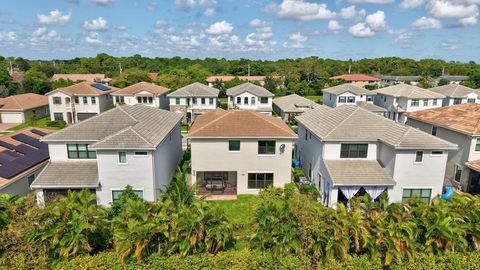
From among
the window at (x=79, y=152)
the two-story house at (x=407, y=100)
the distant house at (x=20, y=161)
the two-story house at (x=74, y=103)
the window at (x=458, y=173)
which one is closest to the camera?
the distant house at (x=20, y=161)

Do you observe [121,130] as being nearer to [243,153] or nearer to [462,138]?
[243,153]

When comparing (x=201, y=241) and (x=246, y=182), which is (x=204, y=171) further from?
(x=201, y=241)

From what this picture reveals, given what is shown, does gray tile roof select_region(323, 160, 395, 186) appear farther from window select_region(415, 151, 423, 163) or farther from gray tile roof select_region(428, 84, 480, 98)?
gray tile roof select_region(428, 84, 480, 98)

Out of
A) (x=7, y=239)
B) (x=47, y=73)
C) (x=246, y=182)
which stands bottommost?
(x=246, y=182)

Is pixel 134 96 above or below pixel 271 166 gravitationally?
→ above

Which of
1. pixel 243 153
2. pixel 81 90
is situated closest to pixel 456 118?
pixel 243 153

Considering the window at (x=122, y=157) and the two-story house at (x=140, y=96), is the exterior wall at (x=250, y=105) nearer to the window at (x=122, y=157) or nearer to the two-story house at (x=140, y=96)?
the two-story house at (x=140, y=96)

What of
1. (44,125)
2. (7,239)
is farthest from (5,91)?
(7,239)

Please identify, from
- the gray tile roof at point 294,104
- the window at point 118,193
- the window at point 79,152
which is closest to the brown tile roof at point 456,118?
the gray tile roof at point 294,104
